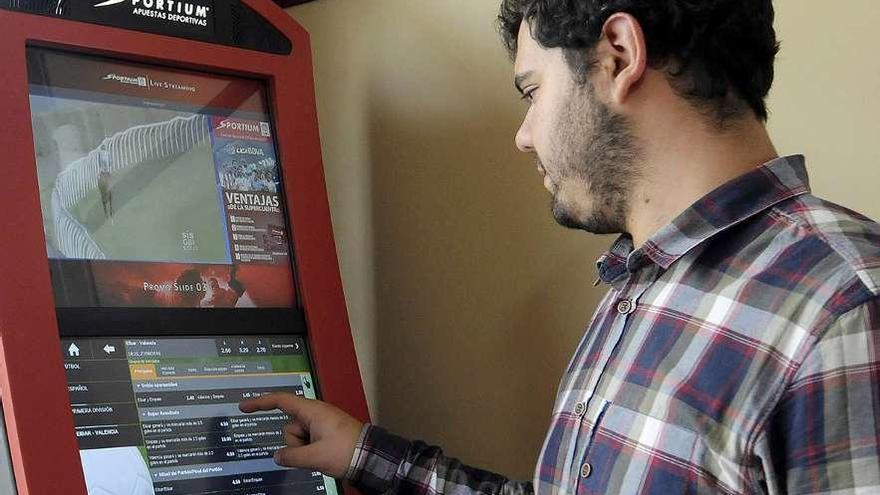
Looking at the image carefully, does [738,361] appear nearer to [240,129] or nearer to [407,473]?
[407,473]

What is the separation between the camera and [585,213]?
125 cm

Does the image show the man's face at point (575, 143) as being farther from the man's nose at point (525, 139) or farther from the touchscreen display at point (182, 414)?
the touchscreen display at point (182, 414)

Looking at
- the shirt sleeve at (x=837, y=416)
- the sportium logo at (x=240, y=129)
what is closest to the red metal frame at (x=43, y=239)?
the sportium logo at (x=240, y=129)

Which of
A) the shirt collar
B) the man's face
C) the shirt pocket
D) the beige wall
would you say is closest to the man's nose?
the man's face

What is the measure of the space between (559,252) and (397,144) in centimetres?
42

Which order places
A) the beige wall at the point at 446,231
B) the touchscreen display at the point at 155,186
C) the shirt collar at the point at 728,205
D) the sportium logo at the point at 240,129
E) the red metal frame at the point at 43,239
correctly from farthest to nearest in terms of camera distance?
the beige wall at the point at 446,231 < the sportium logo at the point at 240,129 < the touchscreen display at the point at 155,186 < the red metal frame at the point at 43,239 < the shirt collar at the point at 728,205

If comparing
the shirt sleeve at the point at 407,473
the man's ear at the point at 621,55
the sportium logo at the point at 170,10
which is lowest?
the shirt sleeve at the point at 407,473

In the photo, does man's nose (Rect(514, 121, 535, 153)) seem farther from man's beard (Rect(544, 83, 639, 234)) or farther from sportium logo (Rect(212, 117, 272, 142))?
sportium logo (Rect(212, 117, 272, 142))

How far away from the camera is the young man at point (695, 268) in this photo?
3.14ft

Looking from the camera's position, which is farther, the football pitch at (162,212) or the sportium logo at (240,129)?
the sportium logo at (240,129)

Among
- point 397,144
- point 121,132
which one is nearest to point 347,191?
point 397,144

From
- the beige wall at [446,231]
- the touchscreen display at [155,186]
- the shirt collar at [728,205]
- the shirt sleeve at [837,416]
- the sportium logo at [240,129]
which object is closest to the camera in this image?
the shirt sleeve at [837,416]

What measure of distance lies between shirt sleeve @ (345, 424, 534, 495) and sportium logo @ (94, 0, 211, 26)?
0.66 metres

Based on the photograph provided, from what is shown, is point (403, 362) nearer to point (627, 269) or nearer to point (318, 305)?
point (318, 305)
